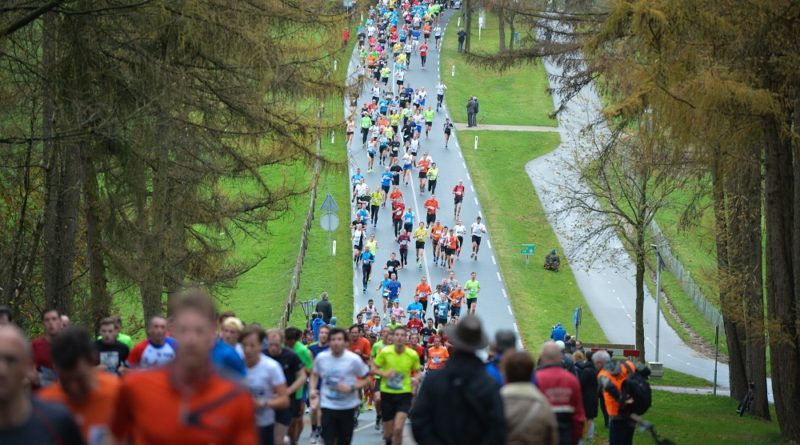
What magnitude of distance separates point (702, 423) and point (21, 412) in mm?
20727

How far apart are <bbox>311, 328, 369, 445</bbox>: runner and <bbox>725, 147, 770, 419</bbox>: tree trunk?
13.3 meters

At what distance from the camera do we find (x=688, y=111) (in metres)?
18.6

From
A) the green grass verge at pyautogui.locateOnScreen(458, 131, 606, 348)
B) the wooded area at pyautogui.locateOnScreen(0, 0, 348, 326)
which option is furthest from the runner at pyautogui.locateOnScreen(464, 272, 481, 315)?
the wooded area at pyautogui.locateOnScreen(0, 0, 348, 326)

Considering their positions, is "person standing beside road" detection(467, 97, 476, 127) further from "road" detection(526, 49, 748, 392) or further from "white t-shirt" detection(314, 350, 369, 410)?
"white t-shirt" detection(314, 350, 369, 410)

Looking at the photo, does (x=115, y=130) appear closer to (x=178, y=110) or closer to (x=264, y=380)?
(x=178, y=110)

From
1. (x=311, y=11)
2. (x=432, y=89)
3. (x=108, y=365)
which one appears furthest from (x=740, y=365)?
(x=432, y=89)

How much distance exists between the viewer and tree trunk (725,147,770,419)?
26578 mm

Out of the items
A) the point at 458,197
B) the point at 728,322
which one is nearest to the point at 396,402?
the point at 728,322

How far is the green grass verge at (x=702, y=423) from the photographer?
2219 centimetres

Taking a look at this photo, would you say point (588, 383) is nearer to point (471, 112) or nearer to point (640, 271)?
point (640, 271)

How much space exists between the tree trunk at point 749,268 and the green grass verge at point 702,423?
0.92 m

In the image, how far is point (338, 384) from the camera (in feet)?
44.7

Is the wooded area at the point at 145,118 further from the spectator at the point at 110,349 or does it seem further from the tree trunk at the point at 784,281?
the tree trunk at the point at 784,281

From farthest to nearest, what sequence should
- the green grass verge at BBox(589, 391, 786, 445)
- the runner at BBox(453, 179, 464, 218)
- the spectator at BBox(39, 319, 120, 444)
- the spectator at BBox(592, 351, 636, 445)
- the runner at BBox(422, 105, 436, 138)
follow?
the runner at BBox(422, 105, 436, 138) < the runner at BBox(453, 179, 464, 218) < the green grass verge at BBox(589, 391, 786, 445) < the spectator at BBox(592, 351, 636, 445) < the spectator at BBox(39, 319, 120, 444)
